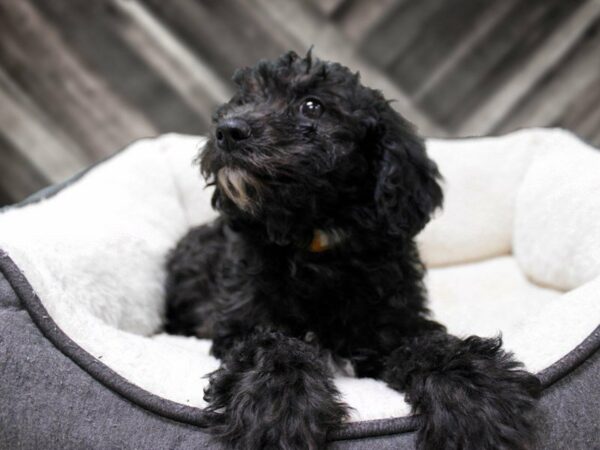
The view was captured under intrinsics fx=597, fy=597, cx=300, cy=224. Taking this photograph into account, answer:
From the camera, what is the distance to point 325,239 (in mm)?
1926

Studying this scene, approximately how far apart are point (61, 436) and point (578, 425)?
130cm

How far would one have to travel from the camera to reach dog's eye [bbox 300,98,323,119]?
6.26ft

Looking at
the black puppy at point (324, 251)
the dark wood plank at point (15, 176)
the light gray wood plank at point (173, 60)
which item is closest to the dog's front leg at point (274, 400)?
the black puppy at point (324, 251)

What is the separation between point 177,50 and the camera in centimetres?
388

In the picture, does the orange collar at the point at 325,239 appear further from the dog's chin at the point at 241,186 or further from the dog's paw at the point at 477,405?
the dog's paw at the point at 477,405

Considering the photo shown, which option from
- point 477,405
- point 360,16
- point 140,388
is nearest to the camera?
point 477,405

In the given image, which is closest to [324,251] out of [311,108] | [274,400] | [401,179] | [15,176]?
[401,179]

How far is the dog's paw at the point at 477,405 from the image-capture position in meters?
1.36

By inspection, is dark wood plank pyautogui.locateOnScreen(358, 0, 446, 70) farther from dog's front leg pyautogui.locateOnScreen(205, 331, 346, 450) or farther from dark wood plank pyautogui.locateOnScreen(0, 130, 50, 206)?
dog's front leg pyautogui.locateOnScreen(205, 331, 346, 450)

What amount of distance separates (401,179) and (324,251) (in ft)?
1.12

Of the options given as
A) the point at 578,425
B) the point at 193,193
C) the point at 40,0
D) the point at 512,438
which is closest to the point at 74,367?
the point at 512,438

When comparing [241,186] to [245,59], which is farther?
[245,59]

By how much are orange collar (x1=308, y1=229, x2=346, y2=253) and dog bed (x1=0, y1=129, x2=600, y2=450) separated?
0.42 m

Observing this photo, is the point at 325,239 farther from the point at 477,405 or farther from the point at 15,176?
the point at 15,176
